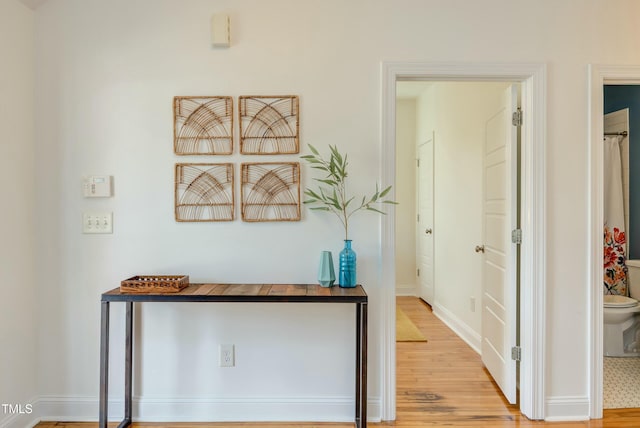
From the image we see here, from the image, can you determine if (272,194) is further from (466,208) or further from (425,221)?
(425,221)

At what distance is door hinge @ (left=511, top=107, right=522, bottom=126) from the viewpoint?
2305mm

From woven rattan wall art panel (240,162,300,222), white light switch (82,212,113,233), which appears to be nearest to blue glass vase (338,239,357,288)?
woven rattan wall art panel (240,162,300,222)

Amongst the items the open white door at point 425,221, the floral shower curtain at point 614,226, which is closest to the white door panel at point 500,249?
the floral shower curtain at point 614,226

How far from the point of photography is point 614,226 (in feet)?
11.6

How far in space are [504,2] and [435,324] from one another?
9.65 feet

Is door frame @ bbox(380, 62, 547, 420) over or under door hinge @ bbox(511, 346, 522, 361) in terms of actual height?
over

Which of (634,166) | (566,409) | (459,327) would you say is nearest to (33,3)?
(566,409)

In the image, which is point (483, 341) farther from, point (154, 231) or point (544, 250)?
point (154, 231)

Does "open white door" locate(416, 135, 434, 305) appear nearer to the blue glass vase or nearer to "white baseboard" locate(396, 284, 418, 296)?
"white baseboard" locate(396, 284, 418, 296)

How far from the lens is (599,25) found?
2.22 meters

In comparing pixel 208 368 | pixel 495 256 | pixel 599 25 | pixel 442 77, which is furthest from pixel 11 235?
pixel 599 25

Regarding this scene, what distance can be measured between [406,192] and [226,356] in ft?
12.1

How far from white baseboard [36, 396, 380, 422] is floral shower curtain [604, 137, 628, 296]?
2715 millimetres

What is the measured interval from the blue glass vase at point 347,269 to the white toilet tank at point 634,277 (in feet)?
9.54
